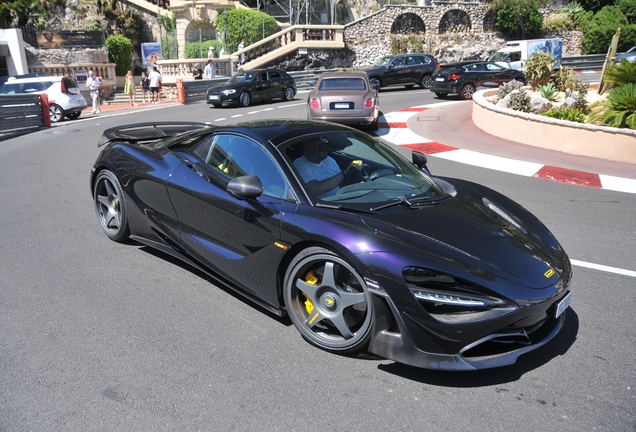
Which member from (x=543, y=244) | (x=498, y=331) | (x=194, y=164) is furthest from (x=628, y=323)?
(x=194, y=164)

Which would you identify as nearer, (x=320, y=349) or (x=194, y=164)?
(x=320, y=349)

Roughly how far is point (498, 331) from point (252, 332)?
1710 mm

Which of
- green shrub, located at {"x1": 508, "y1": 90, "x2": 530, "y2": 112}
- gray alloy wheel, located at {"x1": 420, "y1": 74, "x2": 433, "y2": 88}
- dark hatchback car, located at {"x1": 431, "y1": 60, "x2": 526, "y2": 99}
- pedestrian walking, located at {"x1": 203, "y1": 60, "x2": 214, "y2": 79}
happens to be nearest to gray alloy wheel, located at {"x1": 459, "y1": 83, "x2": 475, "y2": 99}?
dark hatchback car, located at {"x1": 431, "y1": 60, "x2": 526, "y2": 99}

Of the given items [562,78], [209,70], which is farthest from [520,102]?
[209,70]

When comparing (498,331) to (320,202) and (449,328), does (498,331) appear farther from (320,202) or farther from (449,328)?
(320,202)

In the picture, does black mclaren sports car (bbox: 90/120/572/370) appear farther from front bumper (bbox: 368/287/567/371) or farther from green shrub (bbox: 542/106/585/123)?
green shrub (bbox: 542/106/585/123)

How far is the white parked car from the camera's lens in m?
20.0

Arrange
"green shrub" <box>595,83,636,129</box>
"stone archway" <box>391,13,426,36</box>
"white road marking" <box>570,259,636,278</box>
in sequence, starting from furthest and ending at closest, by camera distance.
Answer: "stone archway" <box>391,13,426,36</box> < "green shrub" <box>595,83,636,129</box> < "white road marking" <box>570,259,636,278</box>

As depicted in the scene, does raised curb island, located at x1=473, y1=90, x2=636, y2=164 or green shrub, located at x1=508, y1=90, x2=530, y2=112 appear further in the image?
green shrub, located at x1=508, y1=90, x2=530, y2=112

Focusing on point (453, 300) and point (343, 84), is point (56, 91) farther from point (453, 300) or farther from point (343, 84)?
point (453, 300)

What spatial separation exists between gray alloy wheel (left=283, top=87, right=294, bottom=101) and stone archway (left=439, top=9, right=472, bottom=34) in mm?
21984

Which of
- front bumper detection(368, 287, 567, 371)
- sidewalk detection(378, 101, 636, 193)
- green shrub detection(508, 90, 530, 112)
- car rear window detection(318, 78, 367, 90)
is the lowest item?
sidewalk detection(378, 101, 636, 193)

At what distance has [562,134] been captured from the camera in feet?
37.3

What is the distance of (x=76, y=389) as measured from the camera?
11.0 feet
